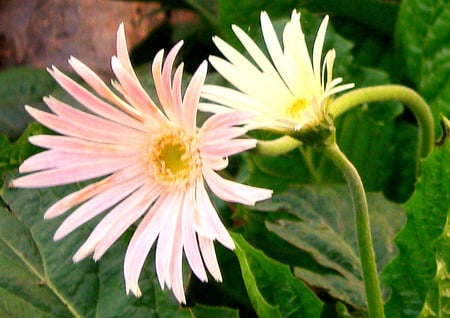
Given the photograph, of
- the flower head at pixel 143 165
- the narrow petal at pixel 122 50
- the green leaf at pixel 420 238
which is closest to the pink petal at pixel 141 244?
the flower head at pixel 143 165

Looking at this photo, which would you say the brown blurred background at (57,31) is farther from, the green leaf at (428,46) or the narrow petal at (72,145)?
the narrow petal at (72,145)

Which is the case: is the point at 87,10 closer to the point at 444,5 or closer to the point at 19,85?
the point at 19,85

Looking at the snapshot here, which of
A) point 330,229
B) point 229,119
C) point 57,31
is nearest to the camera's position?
point 229,119

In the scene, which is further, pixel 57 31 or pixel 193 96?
pixel 57 31

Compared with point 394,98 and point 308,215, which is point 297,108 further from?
point 308,215

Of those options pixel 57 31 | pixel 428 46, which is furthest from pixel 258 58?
pixel 57 31
